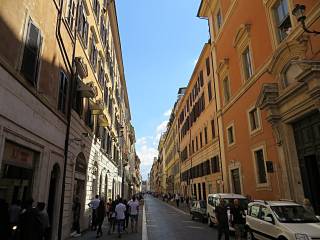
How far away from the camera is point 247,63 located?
2075cm

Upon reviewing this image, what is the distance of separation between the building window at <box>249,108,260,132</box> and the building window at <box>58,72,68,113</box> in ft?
37.6

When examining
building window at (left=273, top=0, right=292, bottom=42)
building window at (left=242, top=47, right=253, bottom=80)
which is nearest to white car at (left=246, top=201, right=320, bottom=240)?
building window at (left=273, top=0, right=292, bottom=42)

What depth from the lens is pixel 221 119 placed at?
25.7 metres

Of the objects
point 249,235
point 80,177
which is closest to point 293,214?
point 249,235

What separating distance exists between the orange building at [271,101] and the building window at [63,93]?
31.8 ft

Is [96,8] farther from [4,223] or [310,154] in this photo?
[4,223]

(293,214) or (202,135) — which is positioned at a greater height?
(202,135)

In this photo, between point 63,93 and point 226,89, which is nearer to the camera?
point 63,93

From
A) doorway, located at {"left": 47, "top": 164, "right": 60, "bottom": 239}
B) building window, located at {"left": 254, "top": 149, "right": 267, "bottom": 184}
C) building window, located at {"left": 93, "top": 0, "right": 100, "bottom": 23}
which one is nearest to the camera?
doorway, located at {"left": 47, "top": 164, "right": 60, "bottom": 239}

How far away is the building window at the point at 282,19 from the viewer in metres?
15.2

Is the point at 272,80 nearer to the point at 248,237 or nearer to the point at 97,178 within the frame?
the point at 248,237

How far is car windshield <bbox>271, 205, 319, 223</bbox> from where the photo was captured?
9586mm

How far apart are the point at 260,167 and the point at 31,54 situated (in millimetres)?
14334

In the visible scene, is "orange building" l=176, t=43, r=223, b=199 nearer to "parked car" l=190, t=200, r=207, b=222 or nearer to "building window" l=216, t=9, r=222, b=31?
"building window" l=216, t=9, r=222, b=31
